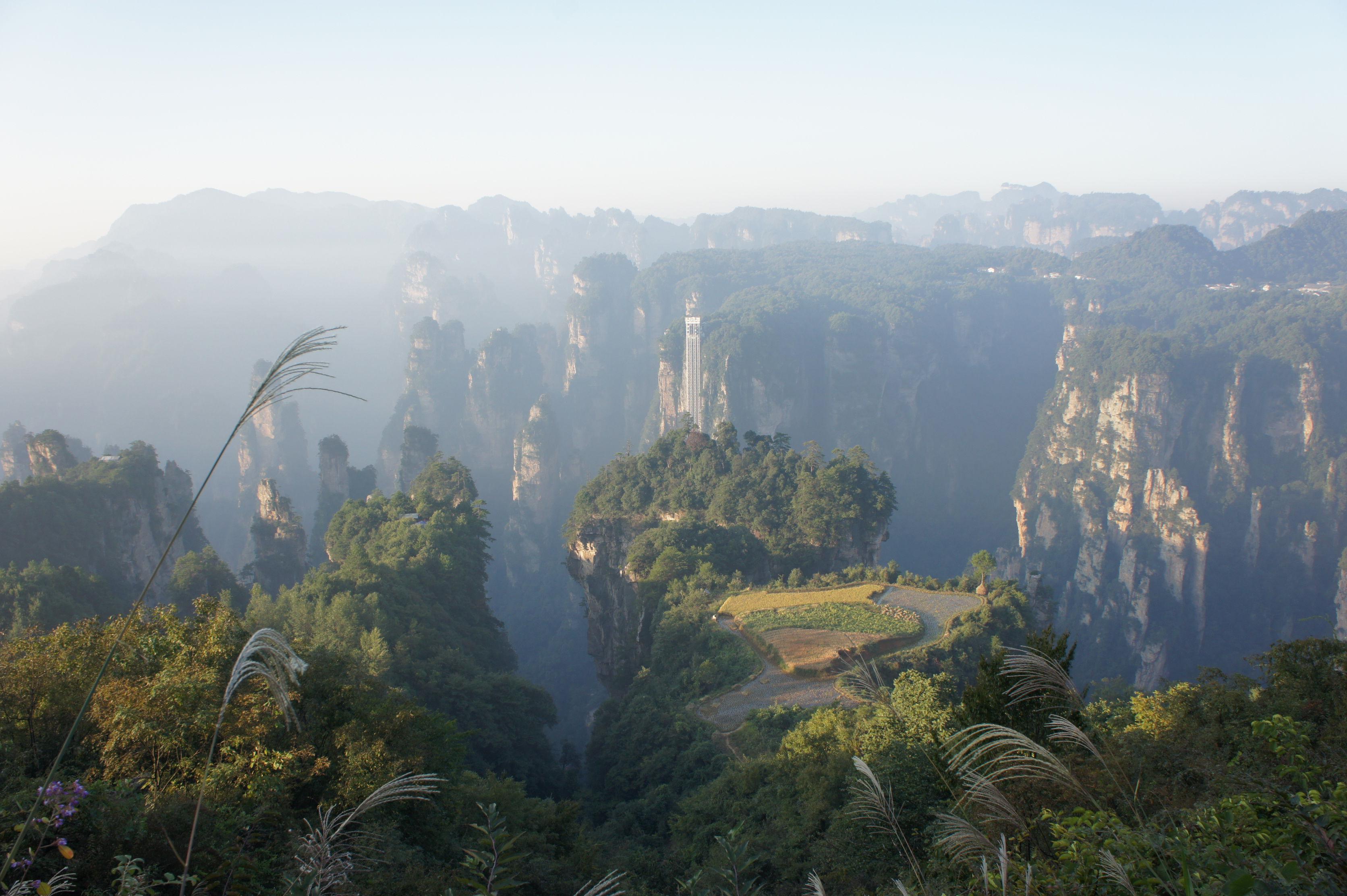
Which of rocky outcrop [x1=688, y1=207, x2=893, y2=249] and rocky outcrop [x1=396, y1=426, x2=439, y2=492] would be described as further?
rocky outcrop [x1=688, y1=207, x2=893, y2=249]

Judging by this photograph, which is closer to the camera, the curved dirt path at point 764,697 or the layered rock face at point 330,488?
the curved dirt path at point 764,697

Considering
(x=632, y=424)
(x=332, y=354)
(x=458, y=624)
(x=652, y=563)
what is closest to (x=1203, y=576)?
(x=652, y=563)

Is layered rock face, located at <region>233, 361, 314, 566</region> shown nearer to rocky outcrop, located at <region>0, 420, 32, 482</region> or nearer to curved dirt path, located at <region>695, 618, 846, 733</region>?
rocky outcrop, located at <region>0, 420, 32, 482</region>

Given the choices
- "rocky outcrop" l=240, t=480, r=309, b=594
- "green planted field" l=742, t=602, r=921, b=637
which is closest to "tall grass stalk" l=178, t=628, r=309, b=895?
"green planted field" l=742, t=602, r=921, b=637

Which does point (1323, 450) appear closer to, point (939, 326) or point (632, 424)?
point (939, 326)

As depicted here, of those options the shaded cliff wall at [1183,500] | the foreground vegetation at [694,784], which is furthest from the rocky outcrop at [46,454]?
the shaded cliff wall at [1183,500]

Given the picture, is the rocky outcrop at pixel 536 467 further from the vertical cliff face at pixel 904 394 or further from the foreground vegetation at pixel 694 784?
the foreground vegetation at pixel 694 784

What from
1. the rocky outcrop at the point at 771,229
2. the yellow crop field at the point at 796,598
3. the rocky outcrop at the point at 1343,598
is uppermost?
the rocky outcrop at the point at 771,229
